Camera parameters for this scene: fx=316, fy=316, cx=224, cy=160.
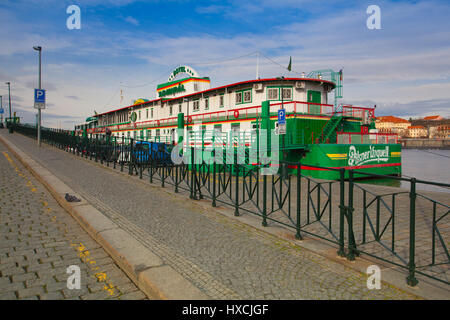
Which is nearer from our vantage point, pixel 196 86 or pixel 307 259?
pixel 307 259

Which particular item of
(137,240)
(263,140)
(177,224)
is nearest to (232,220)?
(177,224)

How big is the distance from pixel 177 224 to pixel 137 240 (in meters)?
1.27

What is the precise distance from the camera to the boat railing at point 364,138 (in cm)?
1995

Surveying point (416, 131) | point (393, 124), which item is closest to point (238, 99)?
point (416, 131)

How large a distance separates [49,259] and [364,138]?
20439 millimetres

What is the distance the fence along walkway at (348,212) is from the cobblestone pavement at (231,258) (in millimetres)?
517

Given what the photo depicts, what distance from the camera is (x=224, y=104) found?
25.9 metres

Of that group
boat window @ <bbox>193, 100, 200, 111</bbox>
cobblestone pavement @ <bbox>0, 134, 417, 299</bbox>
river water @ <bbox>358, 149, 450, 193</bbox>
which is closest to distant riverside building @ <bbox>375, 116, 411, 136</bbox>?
river water @ <bbox>358, 149, 450, 193</bbox>

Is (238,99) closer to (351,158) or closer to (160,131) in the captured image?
(351,158)

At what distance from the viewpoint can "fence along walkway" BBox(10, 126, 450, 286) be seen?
4.23 meters

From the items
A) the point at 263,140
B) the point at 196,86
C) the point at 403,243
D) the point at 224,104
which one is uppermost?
the point at 196,86

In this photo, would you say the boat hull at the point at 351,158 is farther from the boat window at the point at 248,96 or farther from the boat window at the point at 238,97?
the boat window at the point at 238,97

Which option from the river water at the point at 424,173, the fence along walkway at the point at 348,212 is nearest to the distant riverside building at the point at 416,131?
the river water at the point at 424,173
